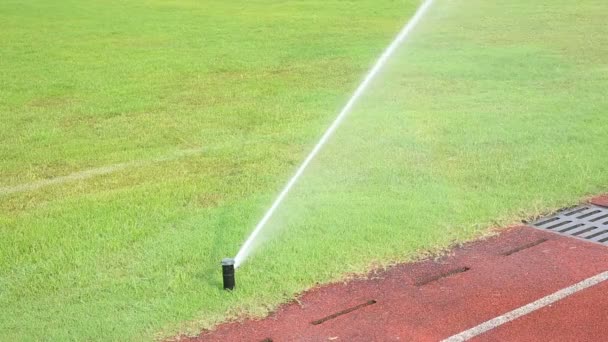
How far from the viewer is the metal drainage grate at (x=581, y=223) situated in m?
6.79

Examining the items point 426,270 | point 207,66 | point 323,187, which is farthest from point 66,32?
point 426,270

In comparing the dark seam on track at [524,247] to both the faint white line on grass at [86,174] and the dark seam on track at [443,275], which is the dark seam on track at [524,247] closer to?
the dark seam on track at [443,275]

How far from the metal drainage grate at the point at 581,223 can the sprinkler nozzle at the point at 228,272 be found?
290 centimetres

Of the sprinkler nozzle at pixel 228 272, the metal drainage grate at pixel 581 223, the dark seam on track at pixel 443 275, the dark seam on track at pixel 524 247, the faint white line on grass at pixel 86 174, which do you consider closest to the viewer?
the sprinkler nozzle at pixel 228 272

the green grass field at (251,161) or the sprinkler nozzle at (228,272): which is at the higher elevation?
the sprinkler nozzle at (228,272)

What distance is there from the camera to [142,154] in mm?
9438

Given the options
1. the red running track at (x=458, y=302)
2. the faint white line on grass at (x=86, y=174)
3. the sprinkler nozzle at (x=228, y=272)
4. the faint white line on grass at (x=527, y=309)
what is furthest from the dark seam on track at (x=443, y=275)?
the faint white line on grass at (x=86, y=174)

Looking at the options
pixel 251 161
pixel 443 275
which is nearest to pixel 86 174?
pixel 251 161

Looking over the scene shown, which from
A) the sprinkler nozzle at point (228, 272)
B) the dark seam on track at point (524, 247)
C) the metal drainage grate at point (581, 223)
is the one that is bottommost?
the metal drainage grate at point (581, 223)

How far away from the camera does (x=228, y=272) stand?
5.67m

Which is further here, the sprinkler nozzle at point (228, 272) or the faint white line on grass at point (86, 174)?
the faint white line on grass at point (86, 174)

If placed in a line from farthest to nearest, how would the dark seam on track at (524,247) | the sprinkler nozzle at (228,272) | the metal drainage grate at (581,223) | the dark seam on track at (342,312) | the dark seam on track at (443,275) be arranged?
the metal drainage grate at (581,223) < the dark seam on track at (524,247) < the dark seam on track at (443,275) < the sprinkler nozzle at (228,272) < the dark seam on track at (342,312)

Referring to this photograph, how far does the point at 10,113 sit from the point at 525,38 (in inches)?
459

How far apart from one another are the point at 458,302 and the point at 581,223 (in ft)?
7.00
